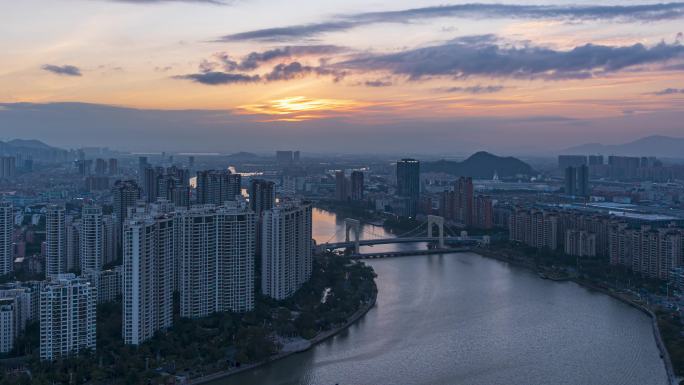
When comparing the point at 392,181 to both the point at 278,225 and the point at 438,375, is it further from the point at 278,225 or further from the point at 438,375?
the point at 438,375

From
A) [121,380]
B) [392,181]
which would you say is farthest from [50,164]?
[121,380]

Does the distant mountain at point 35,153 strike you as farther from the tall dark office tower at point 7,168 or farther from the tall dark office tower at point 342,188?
the tall dark office tower at point 342,188

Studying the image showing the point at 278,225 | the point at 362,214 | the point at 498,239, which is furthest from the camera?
the point at 362,214

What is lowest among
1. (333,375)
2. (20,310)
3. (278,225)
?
(333,375)

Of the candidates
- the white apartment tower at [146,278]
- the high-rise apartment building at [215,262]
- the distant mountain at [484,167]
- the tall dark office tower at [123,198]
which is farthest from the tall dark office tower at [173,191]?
the distant mountain at [484,167]

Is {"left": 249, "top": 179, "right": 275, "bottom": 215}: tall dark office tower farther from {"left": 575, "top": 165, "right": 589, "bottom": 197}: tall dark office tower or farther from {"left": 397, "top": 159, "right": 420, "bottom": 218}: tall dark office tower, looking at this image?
{"left": 575, "top": 165, "right": 589, "bottom": 197}: tall dark office tower

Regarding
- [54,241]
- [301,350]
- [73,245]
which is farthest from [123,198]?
[301,350]

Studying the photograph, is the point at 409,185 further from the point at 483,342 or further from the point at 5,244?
the point at 483,342
